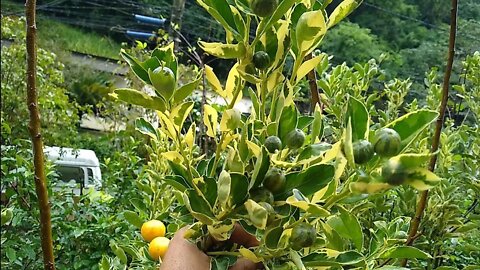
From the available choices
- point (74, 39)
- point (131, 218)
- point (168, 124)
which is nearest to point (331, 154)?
point (168, 124)

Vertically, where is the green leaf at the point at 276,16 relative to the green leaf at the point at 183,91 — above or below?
above

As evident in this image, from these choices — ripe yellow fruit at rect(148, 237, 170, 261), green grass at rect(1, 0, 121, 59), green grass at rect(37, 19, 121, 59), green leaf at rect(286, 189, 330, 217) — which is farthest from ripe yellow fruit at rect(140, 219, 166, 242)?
green grass at rect(37, 19, 121, 59)

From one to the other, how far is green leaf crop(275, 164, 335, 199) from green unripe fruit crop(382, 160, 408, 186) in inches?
3.4

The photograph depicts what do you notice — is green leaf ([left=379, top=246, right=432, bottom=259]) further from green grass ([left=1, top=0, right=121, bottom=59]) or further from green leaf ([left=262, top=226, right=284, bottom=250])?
green grass ([left=1, top=0, right=121, bottom=59])

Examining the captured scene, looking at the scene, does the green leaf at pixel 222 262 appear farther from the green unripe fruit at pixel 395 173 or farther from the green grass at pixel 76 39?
the green grass at pixel 76 39

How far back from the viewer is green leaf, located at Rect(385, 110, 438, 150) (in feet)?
1.17

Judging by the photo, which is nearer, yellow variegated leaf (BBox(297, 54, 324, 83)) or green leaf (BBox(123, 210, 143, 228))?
yellow variegated leaf (BBox(297, 54, 324, 83))

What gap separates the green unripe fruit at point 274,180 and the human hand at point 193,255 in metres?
0.06

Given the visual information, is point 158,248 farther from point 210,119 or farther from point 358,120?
point 358,120

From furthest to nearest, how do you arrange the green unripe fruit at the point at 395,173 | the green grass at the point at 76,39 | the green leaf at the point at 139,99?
the green grass at the point at 76,39
the green leaf at the point at 139,99
the green unripe fruit at the point at 395,173

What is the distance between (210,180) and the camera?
16.7 inches

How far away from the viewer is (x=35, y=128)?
57cm

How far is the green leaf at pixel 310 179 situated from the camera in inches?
16.0

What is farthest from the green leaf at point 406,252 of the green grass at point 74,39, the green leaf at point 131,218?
the green grass at point 74,39
